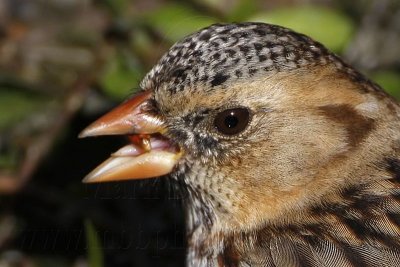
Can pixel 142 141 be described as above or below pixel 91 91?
above

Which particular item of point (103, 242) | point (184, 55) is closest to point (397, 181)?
point (184, 55)

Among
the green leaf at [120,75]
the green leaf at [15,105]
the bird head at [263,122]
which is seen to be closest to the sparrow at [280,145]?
the bird head at [263,122]

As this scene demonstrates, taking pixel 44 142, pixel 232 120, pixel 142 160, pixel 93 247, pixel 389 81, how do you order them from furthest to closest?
pixel 389 81, pixel 44 142, pixel 93 247, pixel 142 160, pixel 232 120

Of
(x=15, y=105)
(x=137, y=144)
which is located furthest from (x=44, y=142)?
(x=137, y=144)

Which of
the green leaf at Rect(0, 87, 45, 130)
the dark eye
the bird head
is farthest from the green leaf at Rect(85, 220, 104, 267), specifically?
the green leaf at Rect(0, 87, 45, 130)

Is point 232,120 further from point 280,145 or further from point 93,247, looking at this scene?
point 93,247

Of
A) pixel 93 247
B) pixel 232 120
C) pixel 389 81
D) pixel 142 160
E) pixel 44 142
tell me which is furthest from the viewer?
pixel 389 81

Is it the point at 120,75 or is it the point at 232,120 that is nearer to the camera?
the point at 232,120

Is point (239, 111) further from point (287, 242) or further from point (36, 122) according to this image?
point (36, 122)
